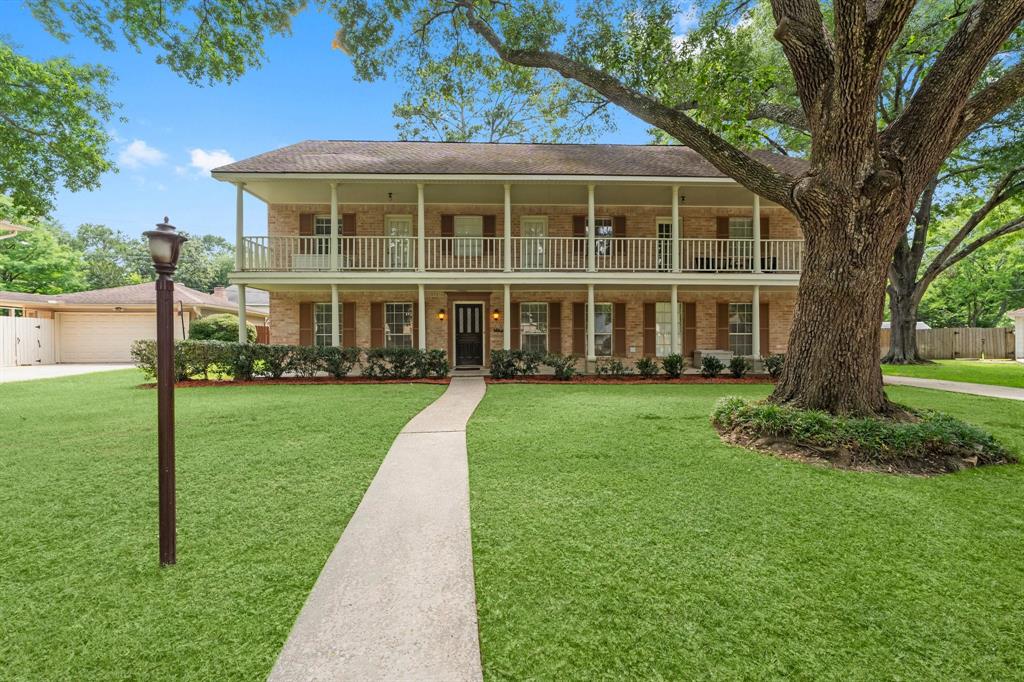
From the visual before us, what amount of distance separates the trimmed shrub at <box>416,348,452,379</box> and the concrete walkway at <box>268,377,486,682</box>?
290 inches

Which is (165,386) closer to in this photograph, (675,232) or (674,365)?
(674,365)

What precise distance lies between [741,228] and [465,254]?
9.16 m

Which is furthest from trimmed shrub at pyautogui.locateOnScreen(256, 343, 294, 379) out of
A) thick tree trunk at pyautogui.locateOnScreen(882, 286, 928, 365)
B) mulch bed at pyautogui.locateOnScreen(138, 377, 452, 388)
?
thick tree trunk at pyautogui.locateOnScreen(882, 286, 928, 365)

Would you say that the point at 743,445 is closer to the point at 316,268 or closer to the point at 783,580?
the point at 783,580

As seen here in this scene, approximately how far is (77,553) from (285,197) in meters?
12.4

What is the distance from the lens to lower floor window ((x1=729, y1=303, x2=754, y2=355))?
14023mm

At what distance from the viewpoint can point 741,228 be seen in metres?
14.0

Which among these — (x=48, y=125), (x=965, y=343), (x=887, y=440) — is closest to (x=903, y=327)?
(x=965, y=343)

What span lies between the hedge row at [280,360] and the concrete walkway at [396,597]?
741 centimetres

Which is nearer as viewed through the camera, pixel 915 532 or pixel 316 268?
pixel 915 532

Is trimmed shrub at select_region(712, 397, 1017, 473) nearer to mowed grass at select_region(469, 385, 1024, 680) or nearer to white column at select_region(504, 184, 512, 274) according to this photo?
mowed grass at select_region(469, 385, 1024, 680)

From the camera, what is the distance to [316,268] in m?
12.1

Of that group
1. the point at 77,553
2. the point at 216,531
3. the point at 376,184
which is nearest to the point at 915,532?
the point at 216,531

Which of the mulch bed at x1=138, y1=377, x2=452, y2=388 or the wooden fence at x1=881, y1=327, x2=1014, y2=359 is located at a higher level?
the wooden fence at x1=881, y1=327, x2=1014, y2=359
